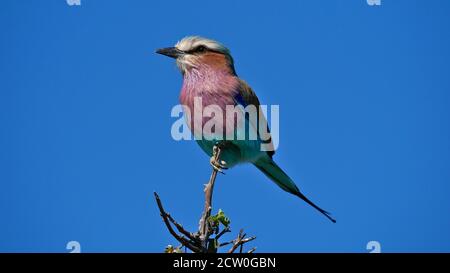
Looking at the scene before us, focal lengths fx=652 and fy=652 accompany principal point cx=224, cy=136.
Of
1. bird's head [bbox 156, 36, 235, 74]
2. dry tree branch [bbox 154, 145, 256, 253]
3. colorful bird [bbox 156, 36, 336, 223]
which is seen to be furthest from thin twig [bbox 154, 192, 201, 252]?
bird's head [bbox 156, 36, 235, 74]

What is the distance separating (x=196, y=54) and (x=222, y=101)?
0.71 m

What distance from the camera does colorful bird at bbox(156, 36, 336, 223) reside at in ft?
21.0

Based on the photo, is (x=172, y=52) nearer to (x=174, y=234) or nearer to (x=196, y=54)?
(x=196, y=54)

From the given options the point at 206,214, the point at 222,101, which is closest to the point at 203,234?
the point at 206,214

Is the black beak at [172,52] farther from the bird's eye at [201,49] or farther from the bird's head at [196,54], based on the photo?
the bird's eye at [201,49]

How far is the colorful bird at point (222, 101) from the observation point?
6.40m

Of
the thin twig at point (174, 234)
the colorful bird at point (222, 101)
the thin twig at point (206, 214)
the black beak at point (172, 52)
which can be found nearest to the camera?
the thin twig at point (174, 234)

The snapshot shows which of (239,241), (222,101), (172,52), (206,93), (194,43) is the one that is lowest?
(239,241)

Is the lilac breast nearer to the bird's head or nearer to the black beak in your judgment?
the bird's head

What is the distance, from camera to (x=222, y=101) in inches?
258

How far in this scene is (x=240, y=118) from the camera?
256 inches

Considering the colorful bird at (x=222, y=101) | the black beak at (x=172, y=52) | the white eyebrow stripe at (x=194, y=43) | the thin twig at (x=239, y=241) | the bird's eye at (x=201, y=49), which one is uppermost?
the white eyebrow stripe at (x=194, y=43)

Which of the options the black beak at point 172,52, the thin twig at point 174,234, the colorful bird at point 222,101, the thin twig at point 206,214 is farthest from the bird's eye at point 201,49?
the thin twig at point 174,234
